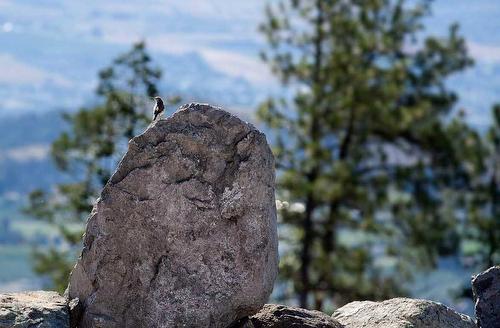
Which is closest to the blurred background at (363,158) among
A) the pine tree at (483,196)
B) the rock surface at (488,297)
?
the pine tree at (483,196)

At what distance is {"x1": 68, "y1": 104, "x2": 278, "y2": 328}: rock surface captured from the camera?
8.95 meters

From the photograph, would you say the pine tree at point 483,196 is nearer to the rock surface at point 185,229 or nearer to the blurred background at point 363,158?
the blurred background at point 363,158

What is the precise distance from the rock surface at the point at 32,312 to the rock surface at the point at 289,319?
1.85 meters

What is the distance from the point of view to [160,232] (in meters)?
9.04

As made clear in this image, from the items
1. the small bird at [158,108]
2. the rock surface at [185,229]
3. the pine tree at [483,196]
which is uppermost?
the pine tree at [483,196]

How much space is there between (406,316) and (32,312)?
3.69m

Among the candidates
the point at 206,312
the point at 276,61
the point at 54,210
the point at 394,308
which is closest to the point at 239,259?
the point at 206,312

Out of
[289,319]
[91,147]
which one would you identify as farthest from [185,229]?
[91,147]

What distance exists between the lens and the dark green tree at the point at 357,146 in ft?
96.3

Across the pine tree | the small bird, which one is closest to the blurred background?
the pine tree

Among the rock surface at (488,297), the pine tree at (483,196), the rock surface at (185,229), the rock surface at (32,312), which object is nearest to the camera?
the rock surface at (32,312)

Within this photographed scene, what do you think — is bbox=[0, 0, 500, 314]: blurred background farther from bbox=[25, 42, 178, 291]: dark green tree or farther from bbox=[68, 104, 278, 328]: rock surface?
bbox=[68, 104, 278, 328]: rock surface

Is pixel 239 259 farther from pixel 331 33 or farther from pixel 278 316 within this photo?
pixel 331 33

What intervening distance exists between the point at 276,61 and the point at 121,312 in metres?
23.7
